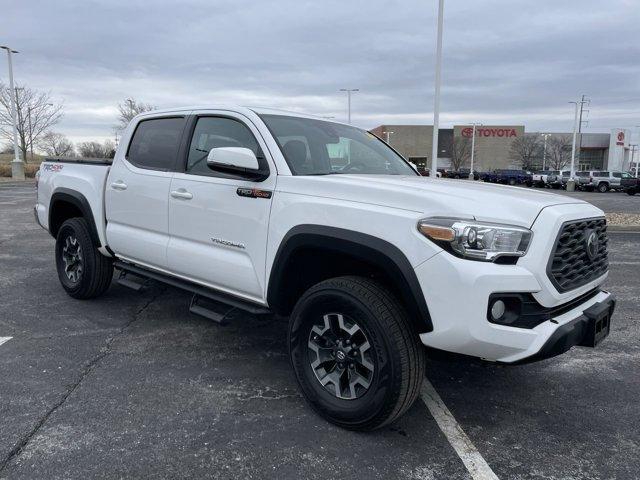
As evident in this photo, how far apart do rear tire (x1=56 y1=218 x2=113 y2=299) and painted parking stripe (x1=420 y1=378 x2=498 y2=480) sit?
346 cm

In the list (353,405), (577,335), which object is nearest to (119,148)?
(353,405)

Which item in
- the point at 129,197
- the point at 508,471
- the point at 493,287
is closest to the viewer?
the point at 493,287

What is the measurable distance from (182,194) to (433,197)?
2098 millimetres

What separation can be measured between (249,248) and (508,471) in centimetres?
203

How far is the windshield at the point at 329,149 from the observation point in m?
3.71

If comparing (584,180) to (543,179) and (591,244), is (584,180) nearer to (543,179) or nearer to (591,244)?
(543,179)

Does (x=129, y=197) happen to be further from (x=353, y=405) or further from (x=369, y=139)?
(x=353, y=405)

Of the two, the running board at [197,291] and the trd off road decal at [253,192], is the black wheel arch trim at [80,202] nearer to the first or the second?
the running board at [197,291]

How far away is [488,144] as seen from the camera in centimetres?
8738

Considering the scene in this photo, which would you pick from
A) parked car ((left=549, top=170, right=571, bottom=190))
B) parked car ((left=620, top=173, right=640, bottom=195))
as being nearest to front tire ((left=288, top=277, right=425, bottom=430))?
parked car ((left=620, top=173, right=640, bottom=195))

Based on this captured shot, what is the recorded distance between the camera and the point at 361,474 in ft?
8.70

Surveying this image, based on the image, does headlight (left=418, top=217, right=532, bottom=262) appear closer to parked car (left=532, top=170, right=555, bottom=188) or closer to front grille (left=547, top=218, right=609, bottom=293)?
front grille (left=547, top=218, right=609, bottom=293)

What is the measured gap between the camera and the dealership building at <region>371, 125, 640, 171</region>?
271 feet

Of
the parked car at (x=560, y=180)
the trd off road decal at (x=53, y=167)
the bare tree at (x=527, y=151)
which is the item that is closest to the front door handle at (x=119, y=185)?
the trd off road decal at (x=53, y=167)
